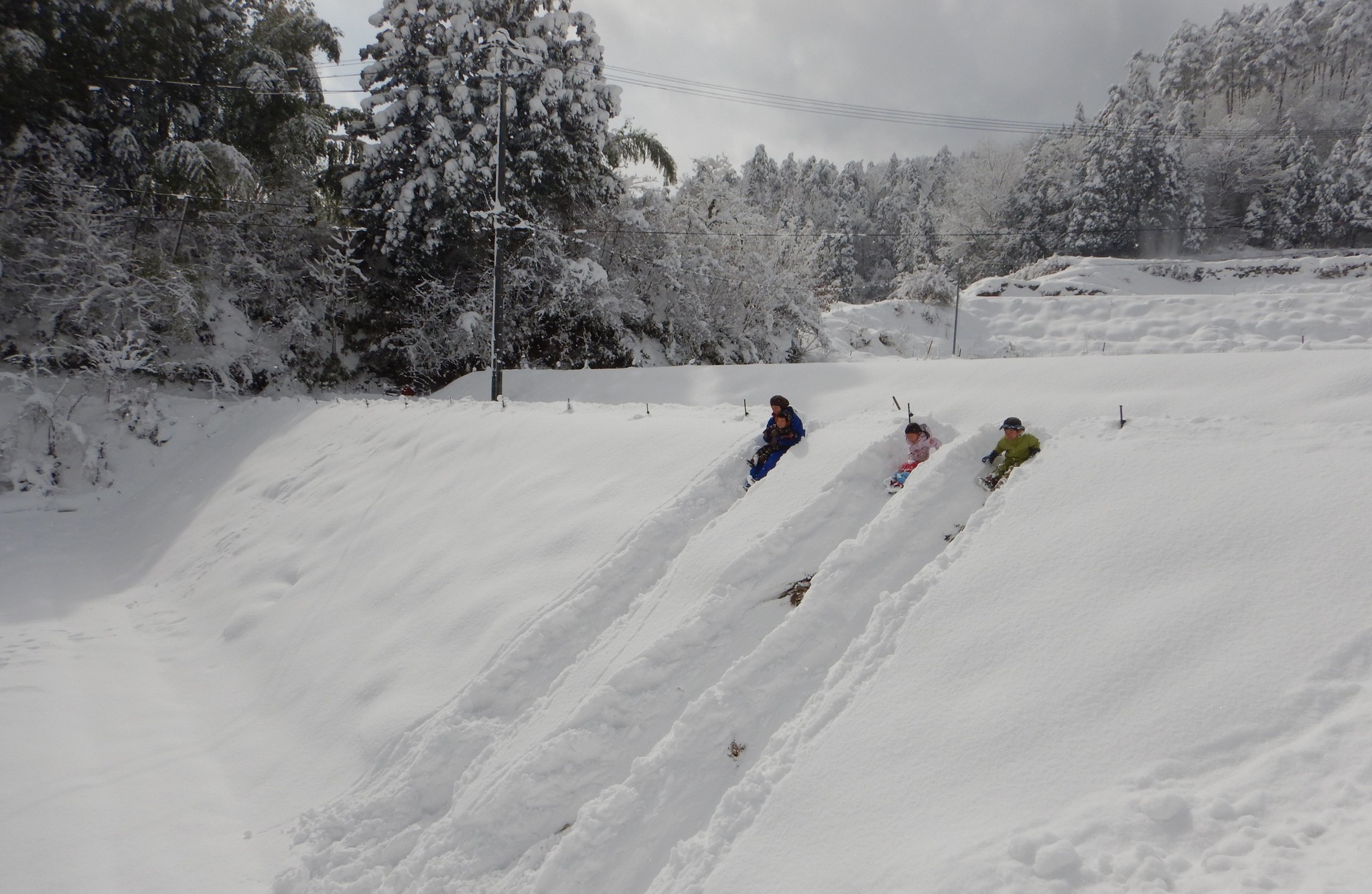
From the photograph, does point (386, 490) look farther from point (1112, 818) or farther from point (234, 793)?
point (1112, 818)

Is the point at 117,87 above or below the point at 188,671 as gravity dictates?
above

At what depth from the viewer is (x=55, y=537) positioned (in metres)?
11.7

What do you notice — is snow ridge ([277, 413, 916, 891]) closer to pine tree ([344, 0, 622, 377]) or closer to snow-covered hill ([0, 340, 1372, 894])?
snow-covered hill ([0, 340, 1372, 894])

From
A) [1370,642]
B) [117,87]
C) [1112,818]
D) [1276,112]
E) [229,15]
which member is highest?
[1276,112]

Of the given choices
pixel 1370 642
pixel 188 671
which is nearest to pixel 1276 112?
pixel 1370 642

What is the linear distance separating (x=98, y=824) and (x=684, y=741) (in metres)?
4.39

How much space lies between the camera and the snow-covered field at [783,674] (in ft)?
10.1

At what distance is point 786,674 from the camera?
446 centimetres

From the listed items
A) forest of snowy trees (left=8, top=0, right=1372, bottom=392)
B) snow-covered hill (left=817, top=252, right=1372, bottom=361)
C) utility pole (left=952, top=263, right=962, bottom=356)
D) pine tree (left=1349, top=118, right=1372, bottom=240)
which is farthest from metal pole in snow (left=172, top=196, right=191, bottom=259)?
pine tree (left=1349, top=118, right=1372, bottom=240)

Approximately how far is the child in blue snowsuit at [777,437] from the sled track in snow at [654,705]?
0.58 m

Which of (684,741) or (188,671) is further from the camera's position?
(188,671)

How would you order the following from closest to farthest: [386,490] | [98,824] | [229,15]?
[98,824]
[386,490]
[229,15]

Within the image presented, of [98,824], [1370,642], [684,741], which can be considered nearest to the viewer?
[1370,642]

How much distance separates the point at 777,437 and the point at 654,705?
3.09 m
